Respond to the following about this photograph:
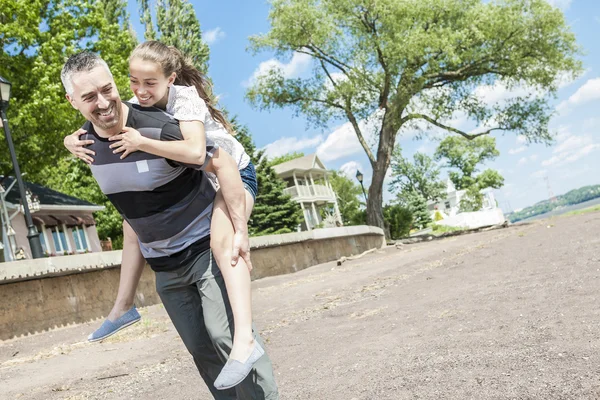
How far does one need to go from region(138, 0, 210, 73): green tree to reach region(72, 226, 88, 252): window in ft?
33.7

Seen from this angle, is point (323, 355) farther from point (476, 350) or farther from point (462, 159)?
point (462, 159)

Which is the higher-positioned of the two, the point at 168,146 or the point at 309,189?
the point at 309,189

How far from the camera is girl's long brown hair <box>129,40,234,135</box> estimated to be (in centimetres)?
283

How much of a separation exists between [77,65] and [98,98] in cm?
18

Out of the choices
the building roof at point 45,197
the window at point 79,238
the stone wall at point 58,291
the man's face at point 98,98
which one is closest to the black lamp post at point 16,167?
the stone wall at point 58,291

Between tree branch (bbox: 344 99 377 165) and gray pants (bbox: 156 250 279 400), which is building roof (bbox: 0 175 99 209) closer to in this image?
tree branch (bbox: 344 99 377 165)

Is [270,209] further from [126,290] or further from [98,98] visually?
[98,98]

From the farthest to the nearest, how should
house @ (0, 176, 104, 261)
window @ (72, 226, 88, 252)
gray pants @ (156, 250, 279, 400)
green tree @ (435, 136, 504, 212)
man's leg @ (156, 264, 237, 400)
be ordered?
green tree @ (435, 136, 504, 212)
window @ (72, 226, 88, 252)
house @ (0, 176, 104, 261)
man's leg @ (156, 264, 237, 400)
gray pants @ (156, 250, 279, 400)

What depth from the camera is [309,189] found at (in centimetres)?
5709

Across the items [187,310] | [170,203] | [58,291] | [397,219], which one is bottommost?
[187,310]

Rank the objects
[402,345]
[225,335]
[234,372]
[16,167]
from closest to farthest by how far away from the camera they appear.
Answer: [234,372] < [225,335] < [402,345] < [16,167]

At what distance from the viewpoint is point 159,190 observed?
9.04 ft

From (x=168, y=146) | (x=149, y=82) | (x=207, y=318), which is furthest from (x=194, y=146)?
(x=207, y=318)

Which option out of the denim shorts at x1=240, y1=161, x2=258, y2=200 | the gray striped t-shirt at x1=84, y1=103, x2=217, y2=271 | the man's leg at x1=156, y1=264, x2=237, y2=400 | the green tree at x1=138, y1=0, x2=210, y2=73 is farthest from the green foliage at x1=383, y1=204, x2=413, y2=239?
the gray striped t-shirt at x1=84, y1=103, x2=217, y2=271
